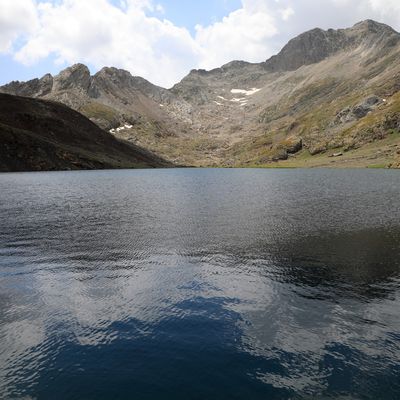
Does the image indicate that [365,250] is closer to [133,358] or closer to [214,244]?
[214,244]

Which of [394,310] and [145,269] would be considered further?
[145,269]

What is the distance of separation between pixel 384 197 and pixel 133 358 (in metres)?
69.1

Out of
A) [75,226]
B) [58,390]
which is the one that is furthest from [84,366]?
[75,226]

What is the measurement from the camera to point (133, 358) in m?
17.5

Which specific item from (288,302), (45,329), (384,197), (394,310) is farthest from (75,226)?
(384,197)

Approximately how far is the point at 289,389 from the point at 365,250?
2421 centimetres

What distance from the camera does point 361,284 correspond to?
27.0 metres

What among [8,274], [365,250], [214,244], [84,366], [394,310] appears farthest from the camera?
[214,244]

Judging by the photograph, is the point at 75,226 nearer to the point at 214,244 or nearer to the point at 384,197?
→ the point at 214,244

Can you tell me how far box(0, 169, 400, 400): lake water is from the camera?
1586cm

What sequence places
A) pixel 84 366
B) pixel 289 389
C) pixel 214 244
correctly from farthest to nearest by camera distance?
pixel 214 244 → pixel 84 366 → pixel 289 389

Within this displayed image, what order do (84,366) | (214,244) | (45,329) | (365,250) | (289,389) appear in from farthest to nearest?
(214,244)
(365,250)
(45,329)
(84,366)
(289,389)

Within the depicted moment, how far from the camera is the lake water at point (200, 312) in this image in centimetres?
1586

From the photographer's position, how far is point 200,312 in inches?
890
